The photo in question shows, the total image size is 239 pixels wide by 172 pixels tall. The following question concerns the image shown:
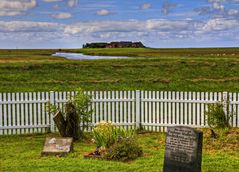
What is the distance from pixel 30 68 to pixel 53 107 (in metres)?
24.2

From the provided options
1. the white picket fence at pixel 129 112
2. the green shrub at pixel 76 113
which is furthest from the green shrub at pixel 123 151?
the white picket fence at pixel 129 112

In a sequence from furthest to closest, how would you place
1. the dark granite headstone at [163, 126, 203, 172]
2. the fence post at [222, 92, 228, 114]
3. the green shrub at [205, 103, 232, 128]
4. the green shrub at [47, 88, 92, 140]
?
the fence post at [222, 92, 228, 114] → the green shrub at [205, 103, 232, 128] → the green shrub at [47, 88, 92, 140] → the dark granite headstone at [163, 126, 203, 172]

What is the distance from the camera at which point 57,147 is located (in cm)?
1197

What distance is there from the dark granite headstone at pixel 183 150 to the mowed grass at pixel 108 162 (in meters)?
1.07

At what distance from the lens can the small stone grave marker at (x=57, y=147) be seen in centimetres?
1176

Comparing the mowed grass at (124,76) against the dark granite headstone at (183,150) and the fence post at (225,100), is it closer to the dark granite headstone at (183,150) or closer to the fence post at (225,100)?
the fence post at (225,100)

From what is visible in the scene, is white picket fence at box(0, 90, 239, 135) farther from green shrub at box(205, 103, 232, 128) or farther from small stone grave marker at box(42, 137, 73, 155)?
small stone grave marker at box(42, 137, 73, 155)

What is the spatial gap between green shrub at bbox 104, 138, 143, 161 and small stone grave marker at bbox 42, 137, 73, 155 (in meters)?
1.28

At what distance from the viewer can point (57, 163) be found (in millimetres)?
10727

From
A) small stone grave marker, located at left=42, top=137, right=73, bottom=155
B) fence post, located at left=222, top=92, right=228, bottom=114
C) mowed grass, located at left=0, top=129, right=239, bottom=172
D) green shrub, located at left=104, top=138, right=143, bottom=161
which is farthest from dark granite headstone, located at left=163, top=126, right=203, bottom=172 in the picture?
fence post, located at left=222, top=92, right=228, bottom=114

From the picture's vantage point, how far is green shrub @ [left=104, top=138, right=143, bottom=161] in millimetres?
11102

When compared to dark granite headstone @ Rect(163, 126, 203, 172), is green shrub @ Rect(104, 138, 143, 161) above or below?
below

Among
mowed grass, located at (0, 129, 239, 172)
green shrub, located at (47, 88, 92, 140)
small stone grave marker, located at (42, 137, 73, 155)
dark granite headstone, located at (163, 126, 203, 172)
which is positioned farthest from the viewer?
green shrub, located at (47, 88, 92, 140)

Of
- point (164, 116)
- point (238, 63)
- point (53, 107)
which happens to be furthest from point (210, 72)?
point (53, 107)
